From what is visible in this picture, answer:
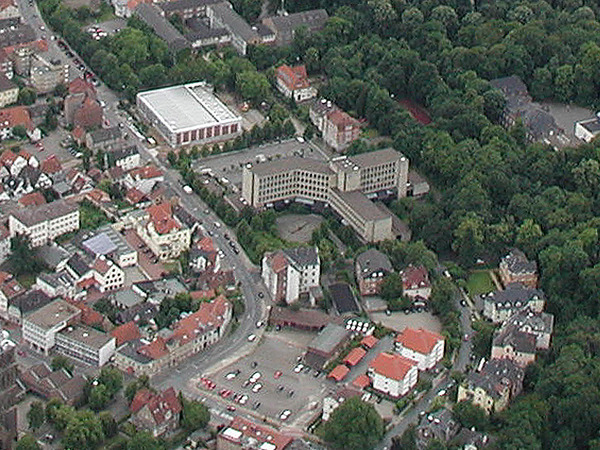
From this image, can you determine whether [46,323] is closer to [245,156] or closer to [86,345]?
[86,345]

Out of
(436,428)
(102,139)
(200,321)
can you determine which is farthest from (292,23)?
(436,428)

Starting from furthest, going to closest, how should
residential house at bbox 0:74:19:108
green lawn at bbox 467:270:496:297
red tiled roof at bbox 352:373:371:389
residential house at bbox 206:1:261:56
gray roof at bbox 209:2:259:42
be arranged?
1. gray roof at bbox 209:2:259:42
2. residential house at bbox 206:1:261:56
3. residential house at bbox 0:74:19:108
4. green lawn at bbox 467:270:496:297
5. red tiled roof at bbox 352:373:371:389

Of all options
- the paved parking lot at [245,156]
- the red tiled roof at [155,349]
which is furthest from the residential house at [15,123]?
the red tiled roof at [155,349]

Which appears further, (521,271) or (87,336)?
(521,271)

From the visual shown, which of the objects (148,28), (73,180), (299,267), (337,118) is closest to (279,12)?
(148,28)

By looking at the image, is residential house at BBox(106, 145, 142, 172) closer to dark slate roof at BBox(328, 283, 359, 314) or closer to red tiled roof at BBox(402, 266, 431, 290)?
dark slate roof at BBox(328, 283, 359, 314)

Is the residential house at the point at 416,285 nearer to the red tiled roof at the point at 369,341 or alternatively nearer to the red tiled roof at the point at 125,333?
the red tiled roof at the point at 369,341

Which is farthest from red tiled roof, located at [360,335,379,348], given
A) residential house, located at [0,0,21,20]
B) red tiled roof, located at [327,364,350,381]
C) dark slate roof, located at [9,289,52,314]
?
residential house, located at [0,0,21,20]

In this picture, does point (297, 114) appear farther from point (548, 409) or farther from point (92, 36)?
point (548, 409)
